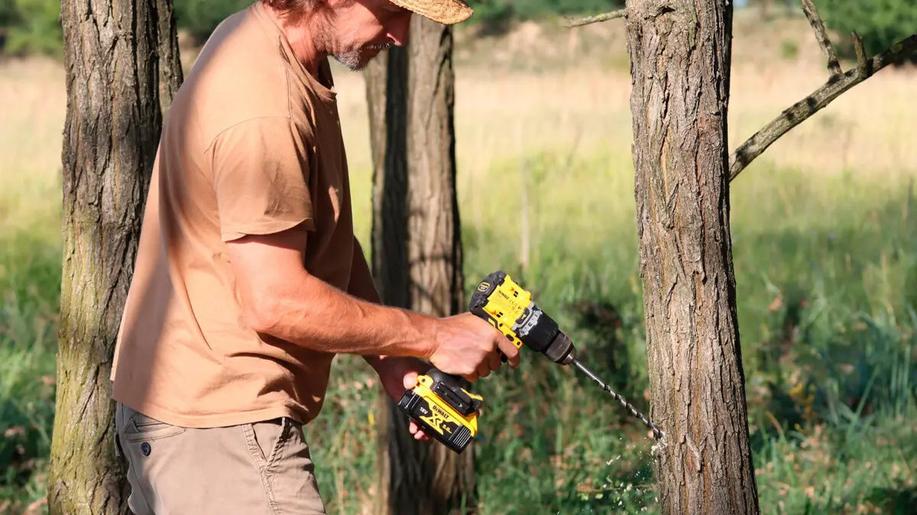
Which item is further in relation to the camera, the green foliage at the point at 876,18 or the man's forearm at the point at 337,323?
the green foliage at the point at 876,18

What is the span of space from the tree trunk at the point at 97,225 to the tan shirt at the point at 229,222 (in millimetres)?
830

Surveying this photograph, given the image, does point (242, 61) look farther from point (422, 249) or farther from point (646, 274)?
point (422, 249)

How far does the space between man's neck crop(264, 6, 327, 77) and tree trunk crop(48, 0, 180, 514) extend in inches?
43.3

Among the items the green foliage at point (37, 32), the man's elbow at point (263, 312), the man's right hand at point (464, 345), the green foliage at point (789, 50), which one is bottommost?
the man's right hand at point (464, 345)

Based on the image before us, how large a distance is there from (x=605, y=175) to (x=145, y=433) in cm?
940

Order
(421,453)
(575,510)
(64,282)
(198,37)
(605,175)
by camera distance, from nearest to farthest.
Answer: (64,282) < (575,510) < (421,453) < (605,175) < (198,37)

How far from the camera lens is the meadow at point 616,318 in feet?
16.9

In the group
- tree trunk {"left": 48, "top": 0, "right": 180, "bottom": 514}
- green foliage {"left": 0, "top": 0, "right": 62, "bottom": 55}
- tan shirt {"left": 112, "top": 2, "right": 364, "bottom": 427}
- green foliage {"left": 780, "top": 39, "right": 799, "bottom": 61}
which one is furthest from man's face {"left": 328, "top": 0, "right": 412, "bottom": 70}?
green foliage {"left": 0, "top": 0, "right": 62, "bottom": 55}

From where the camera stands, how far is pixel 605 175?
39.3ft

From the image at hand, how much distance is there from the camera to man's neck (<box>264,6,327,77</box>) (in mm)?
2855

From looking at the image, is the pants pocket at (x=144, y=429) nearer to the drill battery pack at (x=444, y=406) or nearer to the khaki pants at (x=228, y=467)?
the khaki pants at (x=228, y=467)

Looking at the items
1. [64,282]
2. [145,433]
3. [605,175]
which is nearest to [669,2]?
[145,433]

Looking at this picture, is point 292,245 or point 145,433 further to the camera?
point 145,433

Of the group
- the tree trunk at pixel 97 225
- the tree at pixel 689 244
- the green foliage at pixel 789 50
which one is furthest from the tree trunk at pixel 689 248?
the green foliage at pixel 789 50
